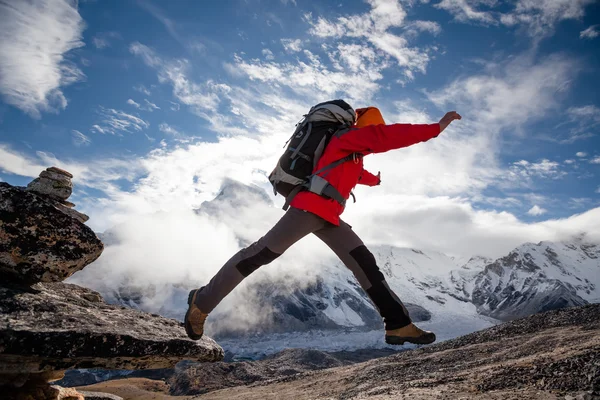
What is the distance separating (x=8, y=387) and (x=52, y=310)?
1.52 meters

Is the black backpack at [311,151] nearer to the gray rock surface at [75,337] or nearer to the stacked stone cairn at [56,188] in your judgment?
the gray rock surface at [75,337]

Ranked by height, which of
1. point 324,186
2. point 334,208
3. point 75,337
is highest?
point 324,186

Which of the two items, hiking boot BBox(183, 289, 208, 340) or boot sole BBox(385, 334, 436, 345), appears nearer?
boot sole BBox(385, 334, 436, 345)

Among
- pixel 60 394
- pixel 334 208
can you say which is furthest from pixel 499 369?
pixel 60 394

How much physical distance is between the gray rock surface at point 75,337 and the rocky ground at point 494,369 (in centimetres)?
379

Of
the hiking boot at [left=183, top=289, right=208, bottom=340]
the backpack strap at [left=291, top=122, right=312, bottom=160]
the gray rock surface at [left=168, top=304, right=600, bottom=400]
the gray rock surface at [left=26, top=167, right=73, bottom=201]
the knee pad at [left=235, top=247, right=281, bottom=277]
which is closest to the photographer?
the knee pad at [left=235, top=247, right=281, bottom=277]

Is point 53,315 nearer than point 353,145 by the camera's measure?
No

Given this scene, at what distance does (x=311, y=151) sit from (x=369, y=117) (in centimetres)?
93

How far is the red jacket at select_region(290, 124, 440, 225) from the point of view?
415cm

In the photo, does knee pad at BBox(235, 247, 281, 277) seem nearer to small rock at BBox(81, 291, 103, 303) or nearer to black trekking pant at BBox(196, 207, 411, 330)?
black trekking pant at BBox(196, 207, 411, 330)

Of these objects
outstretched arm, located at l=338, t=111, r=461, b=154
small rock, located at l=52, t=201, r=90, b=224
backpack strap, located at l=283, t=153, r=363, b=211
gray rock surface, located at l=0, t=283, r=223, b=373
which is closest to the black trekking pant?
backpack strap, located at l=283, t=153, r=363, b=211

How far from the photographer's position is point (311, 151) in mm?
4348

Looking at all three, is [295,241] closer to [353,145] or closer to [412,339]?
[353,145]

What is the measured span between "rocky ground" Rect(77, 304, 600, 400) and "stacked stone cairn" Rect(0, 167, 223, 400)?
4078 mm
